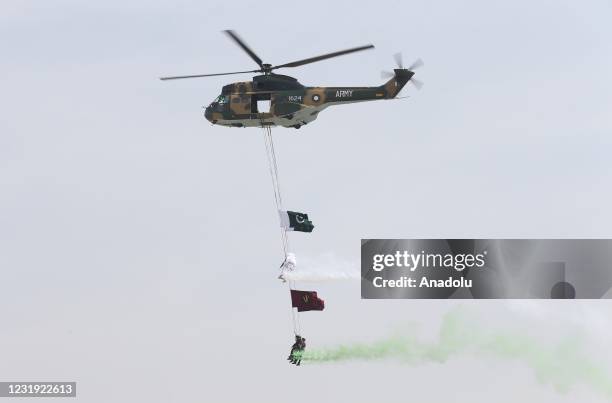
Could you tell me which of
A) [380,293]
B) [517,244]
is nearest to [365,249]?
[380,293]

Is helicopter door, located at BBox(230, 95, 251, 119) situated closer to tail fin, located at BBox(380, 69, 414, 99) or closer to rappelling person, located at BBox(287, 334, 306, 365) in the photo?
tail fin, located at BBox(380, 69, 414, 99)

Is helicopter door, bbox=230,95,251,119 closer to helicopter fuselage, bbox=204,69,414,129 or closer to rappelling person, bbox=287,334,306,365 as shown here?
helicopter fuselage, bbox=204,69,414,129

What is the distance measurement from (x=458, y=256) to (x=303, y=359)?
14.5 metres

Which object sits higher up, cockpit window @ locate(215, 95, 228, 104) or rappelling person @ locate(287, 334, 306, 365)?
cockpit window @ locate(215, 95, 228, 104)

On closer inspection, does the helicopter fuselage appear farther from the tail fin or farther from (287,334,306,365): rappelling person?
(287,334,306,365): rappelling person

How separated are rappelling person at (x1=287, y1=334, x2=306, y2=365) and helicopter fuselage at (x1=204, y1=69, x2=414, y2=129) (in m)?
12.7

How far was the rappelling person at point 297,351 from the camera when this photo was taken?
324 ft

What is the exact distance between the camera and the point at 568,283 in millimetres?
109312

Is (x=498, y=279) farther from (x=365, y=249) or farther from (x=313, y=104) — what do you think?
(x=313, y=104)

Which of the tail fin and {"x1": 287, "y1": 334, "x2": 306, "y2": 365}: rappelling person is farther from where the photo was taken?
{"x1": 287, "y1": 334, "x2": 306, "y2": 365}: rappelling person

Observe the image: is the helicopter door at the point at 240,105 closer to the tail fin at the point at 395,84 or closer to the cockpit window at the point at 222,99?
the cockpit window at the point at 222,99

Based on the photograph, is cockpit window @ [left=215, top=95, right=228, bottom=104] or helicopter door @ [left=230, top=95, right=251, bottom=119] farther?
cockpit window @ [left=215, top=95, right=228, bottom=104]

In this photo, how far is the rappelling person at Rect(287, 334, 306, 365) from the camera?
98812 mm

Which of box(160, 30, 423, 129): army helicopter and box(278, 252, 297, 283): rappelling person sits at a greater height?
box(160, 30, 423, 129): army helicopter
